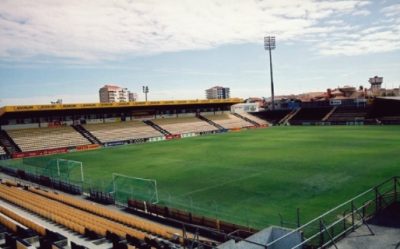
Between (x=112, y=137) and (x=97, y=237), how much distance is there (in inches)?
1992

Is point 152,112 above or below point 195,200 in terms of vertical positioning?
above

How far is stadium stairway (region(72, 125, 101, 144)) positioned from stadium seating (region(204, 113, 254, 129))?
3204cm

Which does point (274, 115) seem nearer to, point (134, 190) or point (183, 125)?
point (183, 125)

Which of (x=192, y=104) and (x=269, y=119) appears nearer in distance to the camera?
(x=192, y=104)

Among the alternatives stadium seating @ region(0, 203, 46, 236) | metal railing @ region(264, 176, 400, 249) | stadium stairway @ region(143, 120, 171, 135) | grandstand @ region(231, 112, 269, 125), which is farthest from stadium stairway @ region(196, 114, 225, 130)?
stadium seating @ region(0, 203, 46, 236)

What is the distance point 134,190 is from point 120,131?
4360 cm

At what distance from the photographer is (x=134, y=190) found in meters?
27.4

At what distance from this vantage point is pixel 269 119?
318ft

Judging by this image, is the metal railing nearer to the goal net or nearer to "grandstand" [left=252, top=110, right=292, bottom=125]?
the goal net

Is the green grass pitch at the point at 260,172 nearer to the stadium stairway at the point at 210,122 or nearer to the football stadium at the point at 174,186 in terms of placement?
the football stadium at the point at 174,186

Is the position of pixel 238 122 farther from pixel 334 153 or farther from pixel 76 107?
pixel 334 153

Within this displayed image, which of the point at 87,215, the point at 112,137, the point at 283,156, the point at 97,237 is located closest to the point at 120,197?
the point at 87,215

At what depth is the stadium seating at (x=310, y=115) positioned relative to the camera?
89.5m

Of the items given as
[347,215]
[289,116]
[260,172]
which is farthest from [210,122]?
[347,215]
